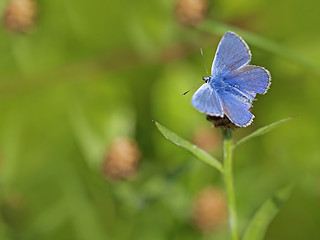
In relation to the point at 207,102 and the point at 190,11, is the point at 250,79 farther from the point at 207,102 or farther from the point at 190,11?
the point at 190,11

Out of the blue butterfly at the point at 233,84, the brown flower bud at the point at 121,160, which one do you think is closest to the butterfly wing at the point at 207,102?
the blue butterfly at the point at 233,84

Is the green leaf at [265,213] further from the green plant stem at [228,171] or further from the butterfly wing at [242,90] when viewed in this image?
A: the butterfly wing at [242,90]

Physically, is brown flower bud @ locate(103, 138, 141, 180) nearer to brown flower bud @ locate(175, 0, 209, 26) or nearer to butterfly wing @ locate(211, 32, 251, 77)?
brown flower bud @ locate(175, 0, 209, 26)

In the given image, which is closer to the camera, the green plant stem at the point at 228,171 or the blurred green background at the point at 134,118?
the green plant stem at the point at 228,171

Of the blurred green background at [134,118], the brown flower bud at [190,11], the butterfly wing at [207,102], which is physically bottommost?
the blurred green background at [134,118]

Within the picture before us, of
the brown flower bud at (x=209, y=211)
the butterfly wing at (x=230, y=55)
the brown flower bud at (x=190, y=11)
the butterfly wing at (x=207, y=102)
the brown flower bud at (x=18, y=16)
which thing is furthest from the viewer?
the brown flower bud at (x=18, y=16)

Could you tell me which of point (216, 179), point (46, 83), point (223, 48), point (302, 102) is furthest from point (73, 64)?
point (223, 48)

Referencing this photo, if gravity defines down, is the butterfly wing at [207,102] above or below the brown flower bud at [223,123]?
above

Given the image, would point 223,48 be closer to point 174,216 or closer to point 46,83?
point 174,216
